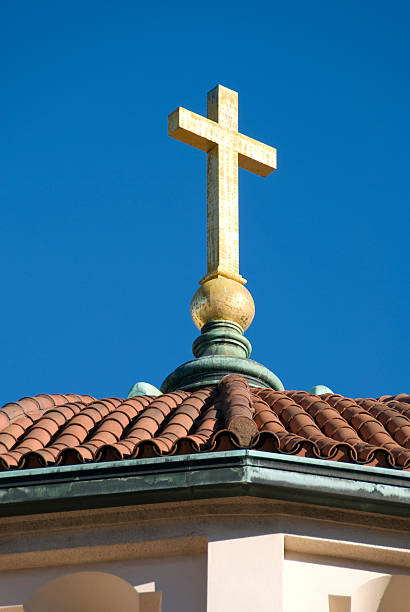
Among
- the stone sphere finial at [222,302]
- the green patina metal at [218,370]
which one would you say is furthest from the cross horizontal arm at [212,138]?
the green patina metal at [218,370]

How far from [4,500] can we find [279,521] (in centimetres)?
164

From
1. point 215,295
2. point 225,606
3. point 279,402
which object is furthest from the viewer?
point 215,295

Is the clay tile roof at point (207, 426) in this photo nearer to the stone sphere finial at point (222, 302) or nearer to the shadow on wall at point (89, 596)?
the shadow on wall at point (89, 596)

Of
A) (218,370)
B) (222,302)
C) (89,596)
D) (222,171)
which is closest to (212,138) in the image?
(222,171)

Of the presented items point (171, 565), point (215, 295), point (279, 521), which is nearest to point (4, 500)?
point (171, 565)

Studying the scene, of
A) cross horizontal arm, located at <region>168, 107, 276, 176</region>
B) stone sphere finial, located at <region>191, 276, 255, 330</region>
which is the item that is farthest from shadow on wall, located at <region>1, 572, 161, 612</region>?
cross horizontal arm, located at <region>168, 107, 276, 176</region>

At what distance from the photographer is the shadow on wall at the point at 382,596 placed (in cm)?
802

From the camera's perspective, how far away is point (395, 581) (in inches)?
319

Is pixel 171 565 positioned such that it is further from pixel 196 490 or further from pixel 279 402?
pixel 279 402

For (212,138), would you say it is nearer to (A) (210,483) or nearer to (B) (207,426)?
(B) (207,426)

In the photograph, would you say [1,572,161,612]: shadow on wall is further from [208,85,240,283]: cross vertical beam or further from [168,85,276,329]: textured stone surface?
[208,85,240,283]: cross vertical beam

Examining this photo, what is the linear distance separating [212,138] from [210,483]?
5757 mm

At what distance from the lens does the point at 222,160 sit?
12.7m

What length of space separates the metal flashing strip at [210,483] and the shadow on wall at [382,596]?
50 centimetres
